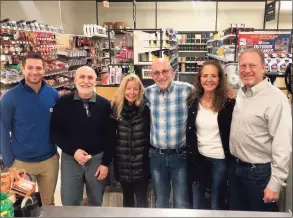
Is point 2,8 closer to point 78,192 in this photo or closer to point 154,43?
point 154,43

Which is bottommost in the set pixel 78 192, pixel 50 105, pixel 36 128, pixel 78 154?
pixel 78 192

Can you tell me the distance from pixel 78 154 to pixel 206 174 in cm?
108

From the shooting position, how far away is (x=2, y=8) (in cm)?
685

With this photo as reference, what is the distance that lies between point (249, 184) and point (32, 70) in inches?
73.8

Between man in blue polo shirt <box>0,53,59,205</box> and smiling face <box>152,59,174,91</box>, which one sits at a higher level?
smiling face <box>152,59,174,91</box>

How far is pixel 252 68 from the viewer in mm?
1937

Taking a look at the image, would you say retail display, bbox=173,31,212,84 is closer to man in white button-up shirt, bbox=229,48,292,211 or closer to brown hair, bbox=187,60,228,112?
brown hair, bbox=187,60,228,112

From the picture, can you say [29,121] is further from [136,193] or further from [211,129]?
[211,129]

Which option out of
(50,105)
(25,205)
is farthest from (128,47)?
(25,205)

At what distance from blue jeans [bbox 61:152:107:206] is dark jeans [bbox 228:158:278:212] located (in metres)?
1.13

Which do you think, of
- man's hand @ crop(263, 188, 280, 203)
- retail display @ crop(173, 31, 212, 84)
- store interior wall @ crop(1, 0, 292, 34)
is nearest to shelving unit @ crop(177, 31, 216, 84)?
retail display @ crop(173, 31, 212, 84)

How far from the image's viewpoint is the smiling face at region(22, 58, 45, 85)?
7.39ft

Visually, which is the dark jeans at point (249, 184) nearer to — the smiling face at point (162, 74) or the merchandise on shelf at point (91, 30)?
the smiling face at point (162, 74)

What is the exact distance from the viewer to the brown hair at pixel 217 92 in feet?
7.34
